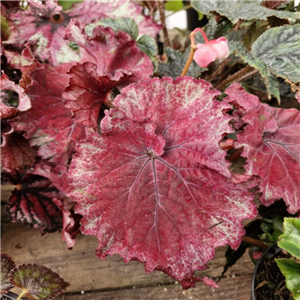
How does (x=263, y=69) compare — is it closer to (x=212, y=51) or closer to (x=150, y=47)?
(x=212, y=51)

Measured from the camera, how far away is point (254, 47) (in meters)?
0.68

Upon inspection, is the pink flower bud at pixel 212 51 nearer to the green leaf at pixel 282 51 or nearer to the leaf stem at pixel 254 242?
the green leaf at pixel 282 51

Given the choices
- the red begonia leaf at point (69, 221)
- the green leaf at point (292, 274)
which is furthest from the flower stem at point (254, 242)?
the red begonia leaf at point (69, 221)

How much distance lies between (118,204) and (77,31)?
1.14 feet

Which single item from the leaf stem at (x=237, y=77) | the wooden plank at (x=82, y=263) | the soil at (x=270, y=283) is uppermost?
the leaf stem at (x=237, y=77)

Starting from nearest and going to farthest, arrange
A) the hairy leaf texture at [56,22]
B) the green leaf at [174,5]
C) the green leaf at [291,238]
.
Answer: the green leaf at [291,238], the hairy leaf texture at [56,22], the green leaf at [174,5]

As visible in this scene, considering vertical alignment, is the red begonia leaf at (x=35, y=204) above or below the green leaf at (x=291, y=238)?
below

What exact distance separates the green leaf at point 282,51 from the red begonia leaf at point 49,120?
Result: 15.3 inches

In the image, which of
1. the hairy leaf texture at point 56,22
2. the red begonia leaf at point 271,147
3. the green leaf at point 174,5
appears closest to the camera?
the red begonia leaf at point 271,147

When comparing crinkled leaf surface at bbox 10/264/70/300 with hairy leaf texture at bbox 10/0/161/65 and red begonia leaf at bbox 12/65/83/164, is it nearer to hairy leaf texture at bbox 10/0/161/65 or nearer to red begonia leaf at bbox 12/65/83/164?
red begonia leaf at bbox 12/65/83/164

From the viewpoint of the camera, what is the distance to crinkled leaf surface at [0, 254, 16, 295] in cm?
59

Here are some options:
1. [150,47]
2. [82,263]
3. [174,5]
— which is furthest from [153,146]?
[174,5]

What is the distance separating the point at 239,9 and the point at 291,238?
0.48 meters

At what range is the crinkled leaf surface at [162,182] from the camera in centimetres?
53
